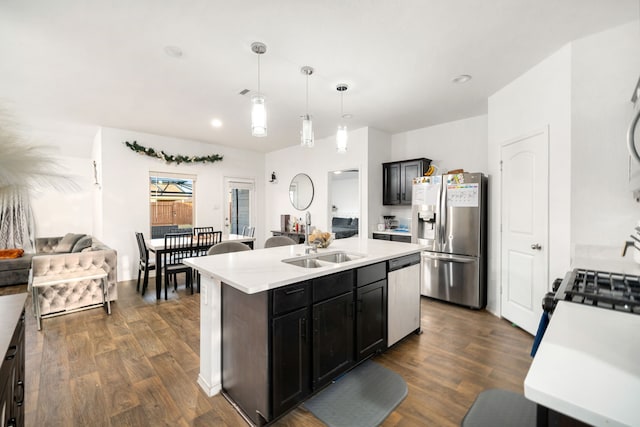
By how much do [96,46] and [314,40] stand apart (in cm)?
185

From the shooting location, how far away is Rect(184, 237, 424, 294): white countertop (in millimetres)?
1593

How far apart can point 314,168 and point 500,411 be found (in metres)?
4.68

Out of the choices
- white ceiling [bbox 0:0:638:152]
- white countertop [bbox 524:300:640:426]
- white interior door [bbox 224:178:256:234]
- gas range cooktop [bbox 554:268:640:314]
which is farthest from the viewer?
white interior door [bbox 224:178:256:234]

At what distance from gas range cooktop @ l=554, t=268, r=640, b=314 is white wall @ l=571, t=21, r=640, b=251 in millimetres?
1048

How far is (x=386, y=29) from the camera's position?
86.7 inches

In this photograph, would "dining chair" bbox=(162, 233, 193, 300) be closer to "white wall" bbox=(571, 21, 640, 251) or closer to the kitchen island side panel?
the kitchen island side panel

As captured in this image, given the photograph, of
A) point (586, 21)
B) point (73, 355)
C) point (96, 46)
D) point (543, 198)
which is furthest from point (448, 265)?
point (96, 46)

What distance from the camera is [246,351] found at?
1726mm

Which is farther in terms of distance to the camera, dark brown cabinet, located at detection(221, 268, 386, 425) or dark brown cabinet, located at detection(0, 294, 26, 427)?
dark brown cabinet, located at detection(221, 268, 386, 425)

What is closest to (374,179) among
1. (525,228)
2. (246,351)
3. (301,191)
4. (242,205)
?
(301,191)

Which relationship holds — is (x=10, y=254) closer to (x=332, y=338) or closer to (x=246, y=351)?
(x=246, y=351)

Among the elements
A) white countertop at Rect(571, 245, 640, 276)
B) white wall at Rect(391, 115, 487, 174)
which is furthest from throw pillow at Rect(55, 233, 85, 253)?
white countertop at Rect(571, 245, 640, 276)

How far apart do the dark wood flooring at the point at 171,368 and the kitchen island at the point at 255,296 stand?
9.4 inches

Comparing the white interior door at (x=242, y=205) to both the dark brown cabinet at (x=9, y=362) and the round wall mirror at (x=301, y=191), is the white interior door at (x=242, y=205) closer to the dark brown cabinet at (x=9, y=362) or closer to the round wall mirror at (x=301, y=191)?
the round wall mirror at (x=301, y=191)
